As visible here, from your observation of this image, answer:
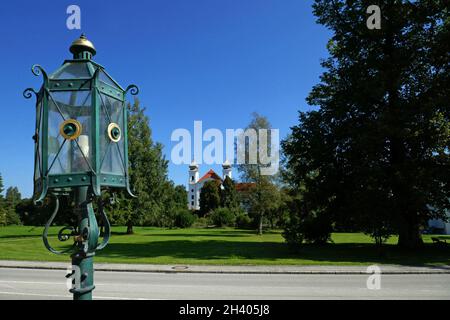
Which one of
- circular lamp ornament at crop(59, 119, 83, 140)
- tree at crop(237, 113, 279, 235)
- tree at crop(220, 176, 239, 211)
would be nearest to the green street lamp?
circular lamp ornament at crop(59, 119, 83, 140)

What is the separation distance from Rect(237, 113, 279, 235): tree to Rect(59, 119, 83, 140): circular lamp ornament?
4457cm

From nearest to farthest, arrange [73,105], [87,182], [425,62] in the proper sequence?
[87,182] < [73,105] < [425,62]

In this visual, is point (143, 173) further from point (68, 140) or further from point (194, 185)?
point (194, 185)

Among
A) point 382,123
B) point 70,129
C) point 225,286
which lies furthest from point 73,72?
point 382,123

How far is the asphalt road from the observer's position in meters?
11.0

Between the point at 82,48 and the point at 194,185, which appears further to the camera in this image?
the point at 194,185

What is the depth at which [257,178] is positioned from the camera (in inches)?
1875

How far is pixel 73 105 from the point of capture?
3.07m

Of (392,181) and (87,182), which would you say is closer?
(87,182)

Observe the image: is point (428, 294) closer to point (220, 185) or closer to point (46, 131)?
point (46, 131)

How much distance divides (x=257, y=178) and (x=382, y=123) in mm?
25773
